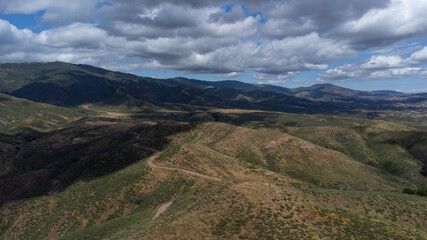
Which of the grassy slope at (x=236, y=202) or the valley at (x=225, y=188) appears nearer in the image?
the grassy slope at (x=236, y=202)

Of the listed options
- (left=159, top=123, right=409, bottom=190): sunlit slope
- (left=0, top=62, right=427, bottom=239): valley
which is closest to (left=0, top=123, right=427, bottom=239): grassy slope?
(left=0, top=62, right=427, bottom=239): valley

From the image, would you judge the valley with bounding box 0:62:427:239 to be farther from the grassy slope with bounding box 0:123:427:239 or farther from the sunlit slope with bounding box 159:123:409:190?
the sunlit slope with bounding box 159:123:409:190

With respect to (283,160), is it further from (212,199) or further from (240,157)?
(212,199)

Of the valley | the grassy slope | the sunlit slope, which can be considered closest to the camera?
the grassy slope

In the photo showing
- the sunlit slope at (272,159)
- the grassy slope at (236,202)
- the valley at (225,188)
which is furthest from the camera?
the sunlit slope at (272,159)

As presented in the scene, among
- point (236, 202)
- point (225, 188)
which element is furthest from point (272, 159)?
point (236, 202)

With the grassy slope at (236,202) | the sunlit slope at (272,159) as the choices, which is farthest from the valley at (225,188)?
the sunlit slope at (272,159)

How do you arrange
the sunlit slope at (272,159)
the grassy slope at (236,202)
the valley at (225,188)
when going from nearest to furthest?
the grassy slope at (236,202) → the valley at (225,188) → the sunlit slope at (272,159)

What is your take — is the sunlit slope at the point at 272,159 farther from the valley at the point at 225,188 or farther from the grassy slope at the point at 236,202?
the valley at the point at 225,188

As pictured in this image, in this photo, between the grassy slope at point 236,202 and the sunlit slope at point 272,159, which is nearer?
the grassy slope at point 236,202

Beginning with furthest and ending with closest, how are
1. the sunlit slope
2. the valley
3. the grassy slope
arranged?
the sunlit slope
the valley
the grassy slope

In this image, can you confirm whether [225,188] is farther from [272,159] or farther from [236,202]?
[272,159]
